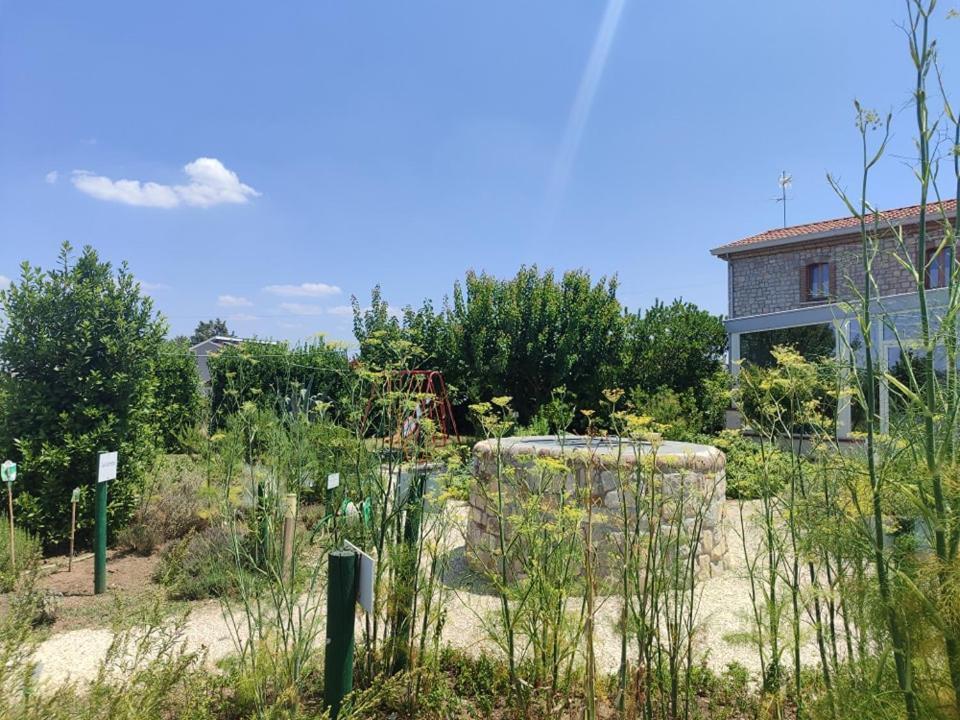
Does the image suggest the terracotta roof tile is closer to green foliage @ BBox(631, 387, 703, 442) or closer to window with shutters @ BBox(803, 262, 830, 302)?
window with shutters @ BBox(803, 262, 830, 302)

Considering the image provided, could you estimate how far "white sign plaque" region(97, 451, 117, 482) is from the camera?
15.9ft

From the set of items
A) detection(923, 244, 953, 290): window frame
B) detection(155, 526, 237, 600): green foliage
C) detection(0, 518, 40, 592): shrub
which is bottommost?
detection(155, 526, 237, 600): green foliage

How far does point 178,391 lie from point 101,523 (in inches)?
235

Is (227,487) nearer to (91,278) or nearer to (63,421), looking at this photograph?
(63,421)

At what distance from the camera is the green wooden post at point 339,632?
7.72 ft

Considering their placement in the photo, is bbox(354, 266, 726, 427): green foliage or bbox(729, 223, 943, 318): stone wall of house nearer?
bbox(354, 266, 726, 427): green foliage

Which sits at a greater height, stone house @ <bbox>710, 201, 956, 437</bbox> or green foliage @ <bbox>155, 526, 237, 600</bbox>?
stone house @ <bbox>710, 201, 956, 437</bbox>

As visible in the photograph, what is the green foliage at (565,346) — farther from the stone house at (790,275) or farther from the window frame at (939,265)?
the window frame at (939,265)

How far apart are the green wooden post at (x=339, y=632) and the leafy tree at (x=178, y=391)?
836 cm

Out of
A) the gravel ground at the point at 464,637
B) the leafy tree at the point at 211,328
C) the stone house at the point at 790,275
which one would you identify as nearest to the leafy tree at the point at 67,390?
the gravel ground at the point at 464,637

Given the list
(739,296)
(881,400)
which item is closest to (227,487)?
(881,400)

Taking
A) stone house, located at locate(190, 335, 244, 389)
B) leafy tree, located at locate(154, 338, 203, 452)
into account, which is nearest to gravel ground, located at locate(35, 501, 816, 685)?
stone house, located at locate(190, 335, 244, 389)

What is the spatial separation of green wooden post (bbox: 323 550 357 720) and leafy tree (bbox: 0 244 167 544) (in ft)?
14.7

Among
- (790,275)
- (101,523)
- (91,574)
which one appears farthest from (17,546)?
(790,275)
